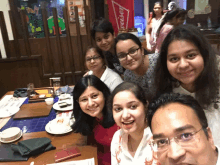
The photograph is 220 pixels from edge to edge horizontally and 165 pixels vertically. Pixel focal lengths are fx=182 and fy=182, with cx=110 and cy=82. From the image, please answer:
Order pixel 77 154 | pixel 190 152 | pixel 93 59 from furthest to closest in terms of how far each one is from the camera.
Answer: pixel 93 59 < pixel 77 154 < pixel 190 152

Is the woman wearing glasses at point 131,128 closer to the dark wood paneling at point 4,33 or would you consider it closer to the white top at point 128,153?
the white top at point 128,153

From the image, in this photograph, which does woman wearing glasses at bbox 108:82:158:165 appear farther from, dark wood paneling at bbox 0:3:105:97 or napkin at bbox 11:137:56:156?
dark wood paneling at bbox 0:3:105:97

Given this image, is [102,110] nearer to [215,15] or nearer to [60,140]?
[60,140]

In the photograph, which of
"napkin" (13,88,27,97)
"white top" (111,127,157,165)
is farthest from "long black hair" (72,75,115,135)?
"napkin" (13,88,27,97)

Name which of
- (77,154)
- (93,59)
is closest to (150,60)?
(93,59)

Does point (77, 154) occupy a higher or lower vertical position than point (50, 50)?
lower

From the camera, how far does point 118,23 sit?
3.63m

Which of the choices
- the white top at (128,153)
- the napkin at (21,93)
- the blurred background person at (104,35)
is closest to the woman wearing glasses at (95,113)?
the white top at (128,153)

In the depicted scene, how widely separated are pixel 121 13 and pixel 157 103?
303 centimetres

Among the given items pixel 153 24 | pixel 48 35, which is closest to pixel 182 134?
pixel 153 24

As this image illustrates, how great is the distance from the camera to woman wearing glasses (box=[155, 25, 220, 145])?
1.05 m

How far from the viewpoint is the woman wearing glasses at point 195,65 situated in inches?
41.4

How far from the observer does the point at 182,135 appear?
2.41ft

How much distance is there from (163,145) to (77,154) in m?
0.68
